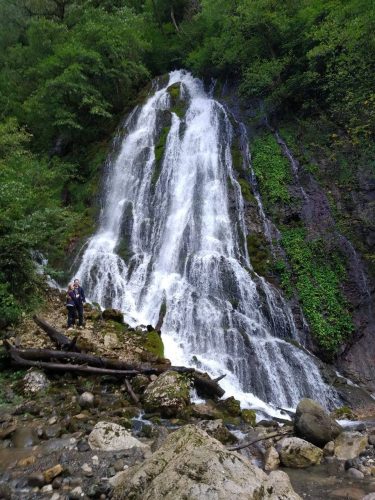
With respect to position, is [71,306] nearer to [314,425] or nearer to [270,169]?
[314,425]

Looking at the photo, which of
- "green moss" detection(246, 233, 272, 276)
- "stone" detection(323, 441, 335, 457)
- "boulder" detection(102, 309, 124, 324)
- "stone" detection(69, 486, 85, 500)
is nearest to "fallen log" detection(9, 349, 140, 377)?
"boulder" detection(102, 309, 124, 324)

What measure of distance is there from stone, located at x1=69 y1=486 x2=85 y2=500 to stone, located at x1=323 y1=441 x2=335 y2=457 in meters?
4.17

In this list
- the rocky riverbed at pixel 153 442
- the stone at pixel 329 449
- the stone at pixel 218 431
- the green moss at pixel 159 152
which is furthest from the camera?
the green moss at pixel 159 152

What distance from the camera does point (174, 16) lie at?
32344 mm

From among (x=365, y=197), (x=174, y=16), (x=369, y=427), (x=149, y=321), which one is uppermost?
(x=174, y=16)

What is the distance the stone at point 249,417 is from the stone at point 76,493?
4387mm

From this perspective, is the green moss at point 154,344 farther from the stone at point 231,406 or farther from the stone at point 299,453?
the stone at point 299,453

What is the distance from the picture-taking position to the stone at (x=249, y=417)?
8133 millimetres

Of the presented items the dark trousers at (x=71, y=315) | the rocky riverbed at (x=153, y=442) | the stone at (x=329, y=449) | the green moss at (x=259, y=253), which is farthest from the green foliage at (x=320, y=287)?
the dark trousers at (x=71, y=315)

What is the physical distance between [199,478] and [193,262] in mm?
11236

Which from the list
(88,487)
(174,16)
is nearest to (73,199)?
(88,487)

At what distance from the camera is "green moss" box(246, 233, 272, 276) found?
14.4m

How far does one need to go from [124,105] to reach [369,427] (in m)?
22.6

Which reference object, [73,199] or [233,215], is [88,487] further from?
[73,199]
